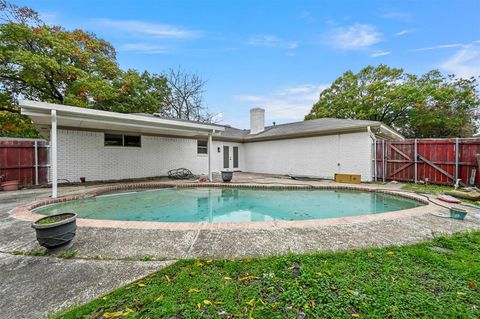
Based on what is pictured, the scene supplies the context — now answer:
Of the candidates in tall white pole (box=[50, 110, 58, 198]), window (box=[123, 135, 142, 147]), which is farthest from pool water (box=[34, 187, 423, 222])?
window (box=[123, 135, 142, 147])

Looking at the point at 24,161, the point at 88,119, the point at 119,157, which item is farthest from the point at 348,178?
the point at 24,161

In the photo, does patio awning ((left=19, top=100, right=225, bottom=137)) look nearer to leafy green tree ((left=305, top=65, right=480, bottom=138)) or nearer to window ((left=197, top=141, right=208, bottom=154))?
window ((left=197, top=141, right=208, bottom=154))

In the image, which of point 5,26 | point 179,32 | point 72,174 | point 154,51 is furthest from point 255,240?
point 5,26

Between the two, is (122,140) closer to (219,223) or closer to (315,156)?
(219,223)

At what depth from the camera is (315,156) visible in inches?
463

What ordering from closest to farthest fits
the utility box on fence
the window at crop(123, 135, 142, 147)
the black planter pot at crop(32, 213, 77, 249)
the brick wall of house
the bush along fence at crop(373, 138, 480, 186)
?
1. the black planter pot at crop(32, 213, 77, 249)
2. the bush along fence at crop(373, 138, 480, 186)
3. the brick wall of house
4. the utility box on fence
5. the window at crop(123, 135, 142, 147)

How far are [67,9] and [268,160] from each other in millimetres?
13554

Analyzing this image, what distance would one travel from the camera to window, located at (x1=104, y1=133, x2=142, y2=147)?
10.3 meters

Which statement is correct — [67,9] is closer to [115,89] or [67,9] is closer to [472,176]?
[115,89]

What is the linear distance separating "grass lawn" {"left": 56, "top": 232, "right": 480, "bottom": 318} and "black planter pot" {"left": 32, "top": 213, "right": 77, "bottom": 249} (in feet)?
4.71

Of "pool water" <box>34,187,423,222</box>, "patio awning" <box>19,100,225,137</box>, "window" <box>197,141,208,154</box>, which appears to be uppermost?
"patio awning" <box>19,100,225,137</box>

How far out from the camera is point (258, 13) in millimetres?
9969

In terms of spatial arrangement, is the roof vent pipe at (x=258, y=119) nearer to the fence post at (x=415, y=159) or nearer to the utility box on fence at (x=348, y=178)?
the utility box on fence at (x=348, y=178)

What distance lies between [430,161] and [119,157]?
46.4 ft
